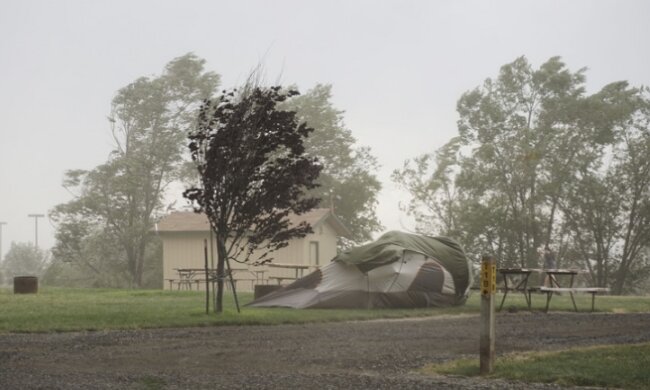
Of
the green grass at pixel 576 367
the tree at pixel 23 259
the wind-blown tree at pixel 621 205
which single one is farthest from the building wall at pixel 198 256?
the tree at pixel 23 259

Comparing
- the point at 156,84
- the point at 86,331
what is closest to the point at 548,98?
the point at 156,84

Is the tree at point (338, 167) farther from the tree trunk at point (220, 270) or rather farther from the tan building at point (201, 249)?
the tree trunk at point (220, 270)

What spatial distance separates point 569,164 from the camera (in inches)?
1635

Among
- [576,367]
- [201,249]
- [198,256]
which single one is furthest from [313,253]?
[576,367]

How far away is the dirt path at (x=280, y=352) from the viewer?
7.91 m

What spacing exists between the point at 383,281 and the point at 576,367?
11348 mm

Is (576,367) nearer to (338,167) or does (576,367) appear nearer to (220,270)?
(220,270)

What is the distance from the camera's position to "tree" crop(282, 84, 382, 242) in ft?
165

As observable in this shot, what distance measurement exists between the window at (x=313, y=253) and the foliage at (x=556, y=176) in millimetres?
7836

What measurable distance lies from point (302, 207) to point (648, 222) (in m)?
28.0

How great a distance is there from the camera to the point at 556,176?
41.4 m

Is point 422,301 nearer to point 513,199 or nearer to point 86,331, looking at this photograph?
point 86,331

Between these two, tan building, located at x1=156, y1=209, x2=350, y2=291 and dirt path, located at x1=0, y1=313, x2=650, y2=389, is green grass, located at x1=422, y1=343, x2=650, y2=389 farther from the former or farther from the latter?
tan building, located at x1=156, y1=209, x2=350, y2=291

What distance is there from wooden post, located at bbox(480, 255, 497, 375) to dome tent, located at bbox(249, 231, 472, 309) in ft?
34.9
